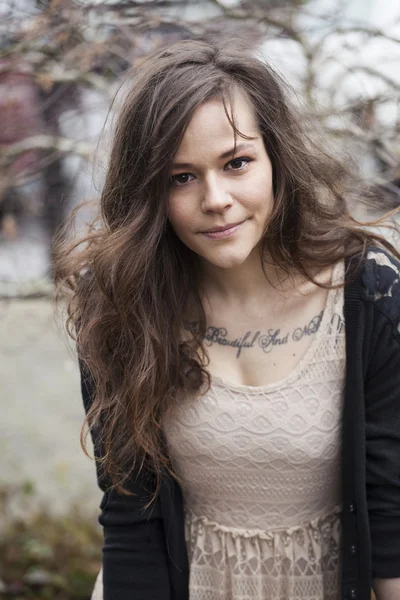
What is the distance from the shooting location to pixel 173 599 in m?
2.22

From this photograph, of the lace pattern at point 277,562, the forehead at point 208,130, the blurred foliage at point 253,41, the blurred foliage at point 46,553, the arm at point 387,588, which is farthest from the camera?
the blurred foliage at point 46,553

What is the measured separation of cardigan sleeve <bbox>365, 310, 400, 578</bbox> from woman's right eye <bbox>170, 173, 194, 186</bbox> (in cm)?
56

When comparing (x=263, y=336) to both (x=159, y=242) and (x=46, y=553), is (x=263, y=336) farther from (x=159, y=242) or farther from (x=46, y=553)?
(x=46, y=553)

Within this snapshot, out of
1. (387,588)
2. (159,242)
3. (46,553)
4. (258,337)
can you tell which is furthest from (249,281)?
(46,553)

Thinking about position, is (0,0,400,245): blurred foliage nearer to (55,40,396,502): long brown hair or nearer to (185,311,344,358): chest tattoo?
(55,40,396,502): long brown hair

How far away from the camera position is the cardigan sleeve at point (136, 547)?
7.13 ft

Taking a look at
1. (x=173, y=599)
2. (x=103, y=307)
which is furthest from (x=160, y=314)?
(x=173, y=599)

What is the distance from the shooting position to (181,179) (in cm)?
190

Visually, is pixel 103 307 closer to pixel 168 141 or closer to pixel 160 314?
pixel 160 314

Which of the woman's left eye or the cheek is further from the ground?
the woman's left eye

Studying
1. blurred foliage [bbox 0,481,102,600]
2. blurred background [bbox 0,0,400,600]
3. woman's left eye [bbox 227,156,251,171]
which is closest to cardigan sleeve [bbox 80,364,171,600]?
blurred background [bbox 0,0,400,600]

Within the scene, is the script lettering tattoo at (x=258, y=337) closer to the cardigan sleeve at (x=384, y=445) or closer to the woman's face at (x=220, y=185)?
the cardigan sleeve at (x=384, y=445)

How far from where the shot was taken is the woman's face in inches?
72.2

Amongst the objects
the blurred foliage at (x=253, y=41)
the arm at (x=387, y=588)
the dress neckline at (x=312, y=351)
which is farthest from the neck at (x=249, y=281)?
the arm at (x=387, y=588)
